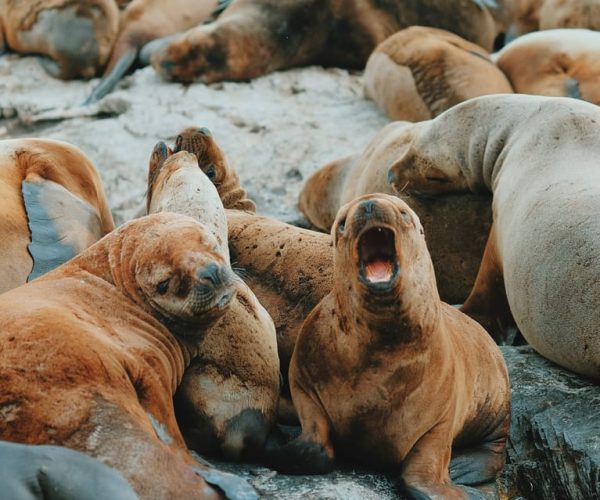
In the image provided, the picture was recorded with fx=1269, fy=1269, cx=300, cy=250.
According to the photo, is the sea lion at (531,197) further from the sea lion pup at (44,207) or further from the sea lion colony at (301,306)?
the sea lion pup at (44,207)

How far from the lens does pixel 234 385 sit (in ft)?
14.5

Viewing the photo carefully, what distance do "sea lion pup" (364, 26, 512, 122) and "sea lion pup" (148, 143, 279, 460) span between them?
4549mm

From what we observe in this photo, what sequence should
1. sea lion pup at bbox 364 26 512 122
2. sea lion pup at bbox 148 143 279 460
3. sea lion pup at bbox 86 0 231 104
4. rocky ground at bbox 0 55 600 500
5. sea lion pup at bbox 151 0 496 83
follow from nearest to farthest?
sea lion pup at bbox 148 143 279 460
rocky ground at bbox 0 55 600 500
sea lion pup at bbox 364 26 512 122
sea lion pup at bbox 151 0 496 83
sea lion pup at bbox 86 0 231 104

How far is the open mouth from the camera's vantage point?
416 cm

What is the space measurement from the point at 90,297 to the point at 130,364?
0.38 meters

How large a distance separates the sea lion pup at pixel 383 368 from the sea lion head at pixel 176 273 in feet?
1.46

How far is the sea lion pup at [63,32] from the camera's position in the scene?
35.3 ft

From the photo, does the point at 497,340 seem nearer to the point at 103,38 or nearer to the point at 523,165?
the point at 523,165

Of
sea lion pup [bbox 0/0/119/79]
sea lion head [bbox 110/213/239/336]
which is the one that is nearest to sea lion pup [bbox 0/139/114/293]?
sea lion head [bbox 110/213/239/336]

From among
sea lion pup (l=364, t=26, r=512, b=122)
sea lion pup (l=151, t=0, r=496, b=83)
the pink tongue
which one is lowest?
sea lion pup (l=151, t=0, r=496, b=83)

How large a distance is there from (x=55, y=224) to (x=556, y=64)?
14.5 ft

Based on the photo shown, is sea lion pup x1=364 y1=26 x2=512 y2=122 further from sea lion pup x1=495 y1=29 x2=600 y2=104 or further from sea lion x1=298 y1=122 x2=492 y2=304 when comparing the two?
sea lion x1=298 y1=122 x2=492 y2=304

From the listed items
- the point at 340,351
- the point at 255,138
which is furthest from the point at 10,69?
the point at 340,351

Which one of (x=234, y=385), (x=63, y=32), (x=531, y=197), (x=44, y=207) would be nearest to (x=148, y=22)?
(x=63, y=32)
